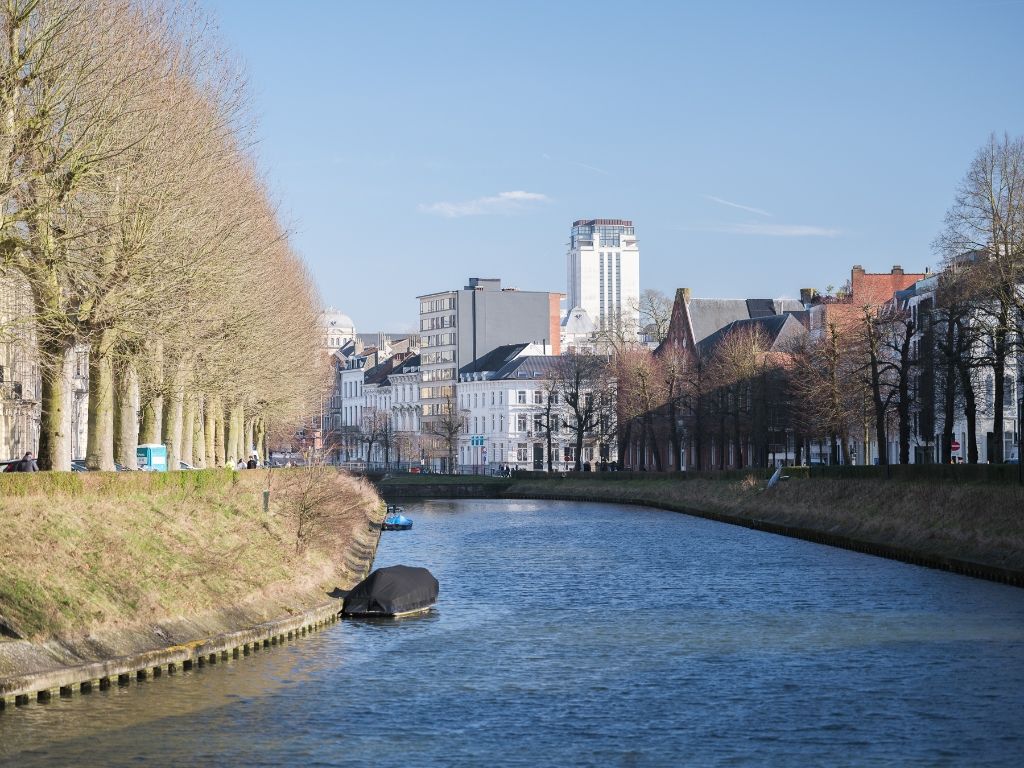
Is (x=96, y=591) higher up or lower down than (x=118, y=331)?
lower down

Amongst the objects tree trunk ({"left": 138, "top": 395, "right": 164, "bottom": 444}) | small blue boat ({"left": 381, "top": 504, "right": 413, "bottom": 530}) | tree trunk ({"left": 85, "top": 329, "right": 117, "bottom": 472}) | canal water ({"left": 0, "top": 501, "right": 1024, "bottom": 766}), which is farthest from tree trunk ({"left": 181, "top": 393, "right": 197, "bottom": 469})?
small blue boat ({"left": 381, "top": 504, "right": 413, "bottom": 530})

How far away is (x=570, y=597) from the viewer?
56.2m

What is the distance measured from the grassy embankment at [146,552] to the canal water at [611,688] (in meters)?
2.30

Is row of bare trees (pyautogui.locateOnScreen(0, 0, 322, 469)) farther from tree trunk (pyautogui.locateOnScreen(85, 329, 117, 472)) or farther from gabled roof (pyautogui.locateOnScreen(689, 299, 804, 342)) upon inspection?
gabled roof (pyautogui.locateOnScreen(689, 299, 804, 342))

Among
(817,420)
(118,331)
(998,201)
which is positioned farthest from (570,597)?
(817,420)

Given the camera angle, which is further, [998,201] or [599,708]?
[998,201]

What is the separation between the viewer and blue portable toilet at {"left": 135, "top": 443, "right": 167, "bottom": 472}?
207ft

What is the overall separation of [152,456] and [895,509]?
35.6 meters

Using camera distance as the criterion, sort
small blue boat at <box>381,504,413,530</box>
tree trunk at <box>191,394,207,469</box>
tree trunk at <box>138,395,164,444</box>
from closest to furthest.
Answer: tree trunk at <box>138,395,164,444</box>
tree trunk at <box>191,394,207,469</box>
small blue boat at <box>381,504,413,530</box>

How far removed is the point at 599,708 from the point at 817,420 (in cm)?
7458

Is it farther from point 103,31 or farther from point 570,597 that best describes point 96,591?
point 570,597

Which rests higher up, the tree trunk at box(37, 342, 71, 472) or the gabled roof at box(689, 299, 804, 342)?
the gabled roof at box(689, 299, 804, 342)

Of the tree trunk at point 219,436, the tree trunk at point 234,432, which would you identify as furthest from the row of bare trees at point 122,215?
the tree trunk at point 234,432

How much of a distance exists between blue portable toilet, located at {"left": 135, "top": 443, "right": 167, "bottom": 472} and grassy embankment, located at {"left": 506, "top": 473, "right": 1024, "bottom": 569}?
31891 mm
